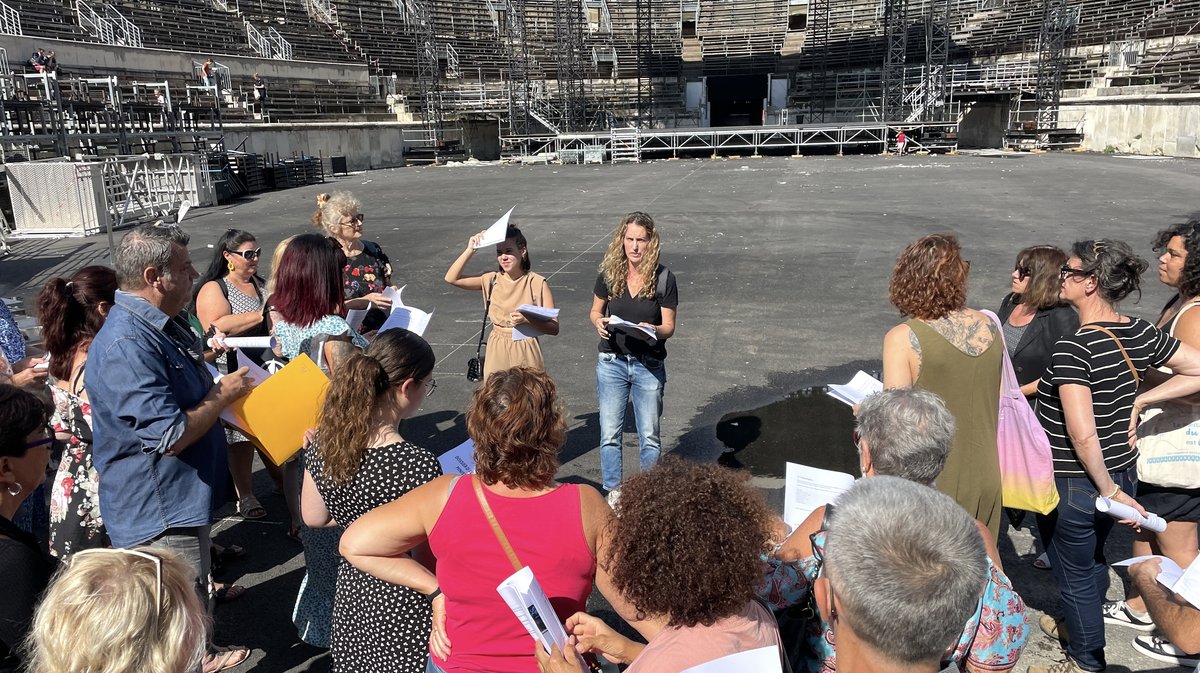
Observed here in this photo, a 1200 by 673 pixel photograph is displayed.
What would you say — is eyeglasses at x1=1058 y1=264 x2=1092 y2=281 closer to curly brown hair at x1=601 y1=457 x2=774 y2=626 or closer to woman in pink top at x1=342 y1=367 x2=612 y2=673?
curly brown hair at x1=601 y1=457 x2=774 y2=626

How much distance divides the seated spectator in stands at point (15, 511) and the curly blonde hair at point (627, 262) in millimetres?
2797

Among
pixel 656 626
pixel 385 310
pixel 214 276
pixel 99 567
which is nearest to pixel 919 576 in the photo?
pixel 656 626

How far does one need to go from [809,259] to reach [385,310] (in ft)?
25.5

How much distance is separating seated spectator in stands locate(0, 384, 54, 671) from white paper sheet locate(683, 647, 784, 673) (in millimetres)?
1651

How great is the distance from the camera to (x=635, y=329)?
4391mm

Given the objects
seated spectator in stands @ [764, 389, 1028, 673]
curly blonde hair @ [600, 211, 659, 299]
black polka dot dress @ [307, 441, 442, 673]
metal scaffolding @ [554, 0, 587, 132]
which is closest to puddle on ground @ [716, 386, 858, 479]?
curly blonde hair @ [600, 211, 659, 299]

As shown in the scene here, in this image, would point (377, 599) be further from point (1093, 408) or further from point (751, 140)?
point (751, 140)

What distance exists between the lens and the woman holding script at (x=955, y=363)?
2926mm

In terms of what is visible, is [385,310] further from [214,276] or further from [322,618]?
[322,618]

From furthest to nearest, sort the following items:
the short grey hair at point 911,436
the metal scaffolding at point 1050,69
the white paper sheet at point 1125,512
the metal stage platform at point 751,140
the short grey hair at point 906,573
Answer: the metal scaffolding at point 1050,69
the metal stage platform at point 751,140
the white paper sheet at point 1125,512
the short grey hair at point 911,436
the short grey hair at point 906,573

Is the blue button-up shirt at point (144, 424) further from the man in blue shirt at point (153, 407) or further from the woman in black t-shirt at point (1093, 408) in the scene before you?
the woman in black t-shirt at point (1093, 408)

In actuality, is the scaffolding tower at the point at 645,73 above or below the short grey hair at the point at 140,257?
above

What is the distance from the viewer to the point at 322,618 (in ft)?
10.8

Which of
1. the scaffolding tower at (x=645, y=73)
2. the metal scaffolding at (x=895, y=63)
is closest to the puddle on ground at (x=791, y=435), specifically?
the metal scaffolding at (x=895, y=63)
